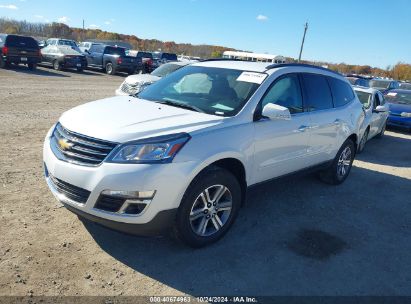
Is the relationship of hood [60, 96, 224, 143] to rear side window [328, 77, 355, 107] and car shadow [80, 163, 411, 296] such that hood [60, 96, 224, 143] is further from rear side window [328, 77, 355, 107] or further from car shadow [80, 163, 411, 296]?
rear side window [328, 77, 355, 107]

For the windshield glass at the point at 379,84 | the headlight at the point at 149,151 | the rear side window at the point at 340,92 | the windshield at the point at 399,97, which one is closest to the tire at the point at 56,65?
the windshield glass at the point at 379,84

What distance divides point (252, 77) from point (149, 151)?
1.75 meters

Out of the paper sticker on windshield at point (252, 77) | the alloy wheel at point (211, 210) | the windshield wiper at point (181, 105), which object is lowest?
the alloy wheel at point (211, 210)

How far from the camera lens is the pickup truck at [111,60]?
84.1 ft

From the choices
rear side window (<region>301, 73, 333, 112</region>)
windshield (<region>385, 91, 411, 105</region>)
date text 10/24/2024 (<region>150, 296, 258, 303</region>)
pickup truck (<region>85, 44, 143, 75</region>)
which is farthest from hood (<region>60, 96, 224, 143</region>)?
pickup truck (<region>85, 44, 143, 75</region>)

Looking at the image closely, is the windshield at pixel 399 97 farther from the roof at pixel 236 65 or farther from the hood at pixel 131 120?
the hood at pixel 131 120

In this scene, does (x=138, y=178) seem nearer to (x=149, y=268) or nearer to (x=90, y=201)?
(x=90, y=201)

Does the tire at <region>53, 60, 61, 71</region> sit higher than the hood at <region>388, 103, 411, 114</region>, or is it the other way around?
the hood at <region>388, 103, 411, 114</region>

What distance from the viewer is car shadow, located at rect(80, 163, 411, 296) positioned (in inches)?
134

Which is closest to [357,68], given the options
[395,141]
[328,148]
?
[395,141]

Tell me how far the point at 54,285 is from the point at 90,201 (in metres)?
0.72

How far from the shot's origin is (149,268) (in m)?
3.47

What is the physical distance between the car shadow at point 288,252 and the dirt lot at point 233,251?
1 cm

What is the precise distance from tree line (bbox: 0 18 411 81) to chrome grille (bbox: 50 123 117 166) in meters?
55.7
